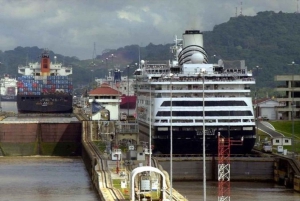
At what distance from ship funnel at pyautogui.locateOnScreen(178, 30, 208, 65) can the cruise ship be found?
3.50 m

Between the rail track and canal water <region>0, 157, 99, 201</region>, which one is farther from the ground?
the rail track

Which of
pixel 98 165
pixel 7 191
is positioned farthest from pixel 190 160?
pixel 7 191

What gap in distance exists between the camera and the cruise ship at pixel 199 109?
7450 centimetres

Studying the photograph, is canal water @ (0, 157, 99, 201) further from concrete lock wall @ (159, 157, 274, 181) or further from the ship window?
the ship window

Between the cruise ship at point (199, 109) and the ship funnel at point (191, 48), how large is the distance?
3.50 meters

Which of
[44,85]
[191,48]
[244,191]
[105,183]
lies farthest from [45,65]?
[105,183]

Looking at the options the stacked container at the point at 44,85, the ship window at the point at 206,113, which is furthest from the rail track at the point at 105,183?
the stacked container at the point at 44,85

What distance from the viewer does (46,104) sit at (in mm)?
163750

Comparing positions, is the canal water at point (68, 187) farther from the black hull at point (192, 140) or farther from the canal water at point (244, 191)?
the black hull at point (192, 140)

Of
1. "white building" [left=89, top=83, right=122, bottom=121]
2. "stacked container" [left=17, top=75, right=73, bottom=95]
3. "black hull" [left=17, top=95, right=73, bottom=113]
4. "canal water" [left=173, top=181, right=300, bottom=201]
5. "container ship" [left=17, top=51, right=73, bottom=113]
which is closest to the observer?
"canal water" [left=173, top=181, right=300, bottom=201]

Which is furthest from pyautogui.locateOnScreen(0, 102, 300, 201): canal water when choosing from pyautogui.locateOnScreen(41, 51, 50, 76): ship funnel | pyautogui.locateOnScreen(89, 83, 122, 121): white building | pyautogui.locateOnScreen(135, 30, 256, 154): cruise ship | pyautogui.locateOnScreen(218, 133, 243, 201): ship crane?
pyautogui.locateOnScreen(41, 51, 50, 76): ship funnel

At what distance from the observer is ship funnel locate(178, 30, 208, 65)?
3260 inches

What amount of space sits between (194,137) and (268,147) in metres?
8.85

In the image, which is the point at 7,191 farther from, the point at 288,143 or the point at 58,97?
the point at 58,97
